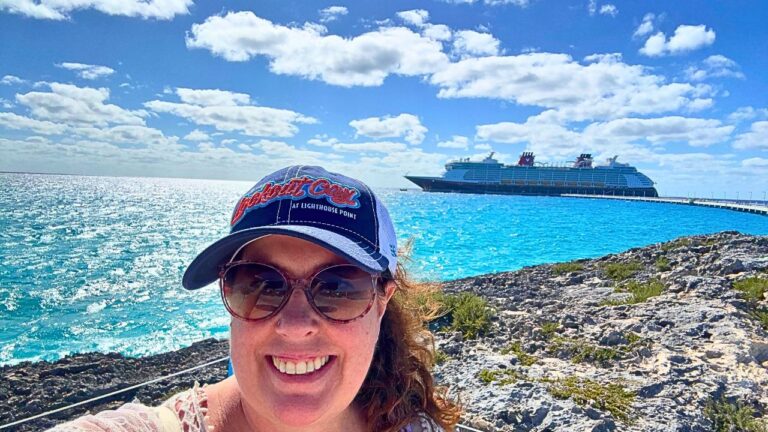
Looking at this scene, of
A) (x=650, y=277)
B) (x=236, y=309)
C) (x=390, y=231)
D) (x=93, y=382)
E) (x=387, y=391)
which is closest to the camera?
(x=236, y=309)

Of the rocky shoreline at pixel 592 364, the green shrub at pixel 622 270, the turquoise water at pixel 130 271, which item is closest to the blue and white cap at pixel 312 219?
the turquoise water at pixel 130 271

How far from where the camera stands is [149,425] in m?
1.02

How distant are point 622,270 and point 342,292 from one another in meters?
10.2

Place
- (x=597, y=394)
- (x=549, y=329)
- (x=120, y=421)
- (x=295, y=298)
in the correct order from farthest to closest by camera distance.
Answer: (x=549, y=329) < (x=597, y=394) < (x=295, y=298) < (x=120, y=421)

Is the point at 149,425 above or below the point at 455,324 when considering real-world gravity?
above

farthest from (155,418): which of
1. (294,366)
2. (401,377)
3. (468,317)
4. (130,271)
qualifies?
(130,271)

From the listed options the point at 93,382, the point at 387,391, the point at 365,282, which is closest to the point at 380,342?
the point at 387,391

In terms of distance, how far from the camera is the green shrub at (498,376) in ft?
14.1

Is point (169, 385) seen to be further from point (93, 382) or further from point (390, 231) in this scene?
point (390, 231)

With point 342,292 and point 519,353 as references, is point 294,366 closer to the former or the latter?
point 342,292

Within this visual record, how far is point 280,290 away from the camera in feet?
4.05

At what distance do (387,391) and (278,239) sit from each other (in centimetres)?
63

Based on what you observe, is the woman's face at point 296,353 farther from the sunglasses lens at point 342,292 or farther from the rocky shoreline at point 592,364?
the rocky shoreline at point 592,364

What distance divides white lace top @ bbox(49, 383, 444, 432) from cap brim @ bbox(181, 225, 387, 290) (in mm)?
309
